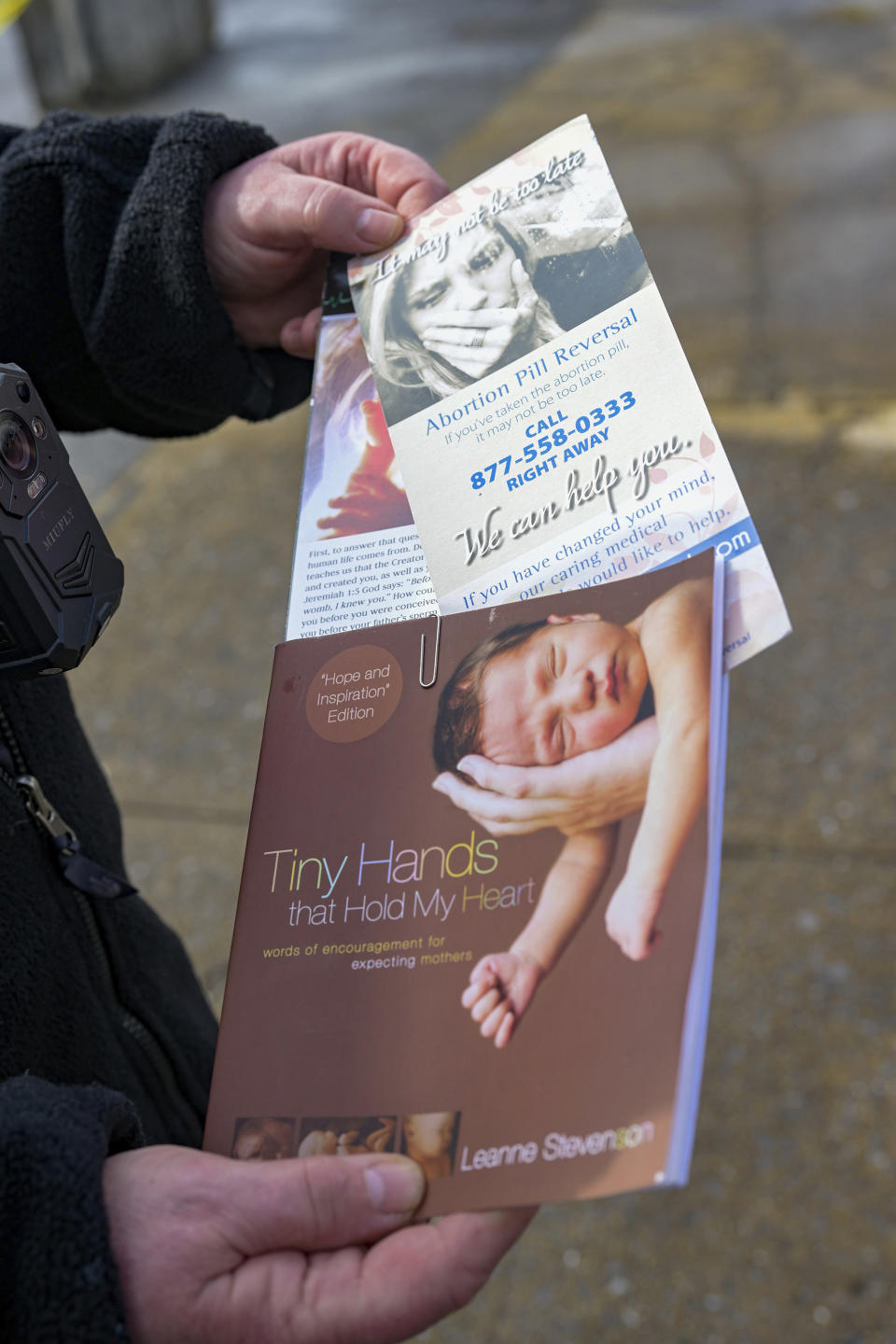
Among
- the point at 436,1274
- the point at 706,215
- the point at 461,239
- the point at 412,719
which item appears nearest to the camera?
the point at 436,1274

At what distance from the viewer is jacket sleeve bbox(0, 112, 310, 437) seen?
1.09m

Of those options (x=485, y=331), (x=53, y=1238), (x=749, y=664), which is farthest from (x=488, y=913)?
(x=749, y=664)

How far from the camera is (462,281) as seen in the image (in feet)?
3.24

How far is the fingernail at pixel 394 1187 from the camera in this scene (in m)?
0.73

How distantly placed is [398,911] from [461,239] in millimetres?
554

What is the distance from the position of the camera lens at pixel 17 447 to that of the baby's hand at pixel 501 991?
0.47 metres

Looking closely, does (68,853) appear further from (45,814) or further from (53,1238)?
(53,1238)

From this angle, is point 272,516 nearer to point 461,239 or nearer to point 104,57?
point 461,239

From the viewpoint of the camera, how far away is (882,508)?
3.01 meters

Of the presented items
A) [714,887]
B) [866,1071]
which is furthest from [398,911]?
[866,1071]

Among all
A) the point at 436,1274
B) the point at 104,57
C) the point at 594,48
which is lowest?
the point at 594,48

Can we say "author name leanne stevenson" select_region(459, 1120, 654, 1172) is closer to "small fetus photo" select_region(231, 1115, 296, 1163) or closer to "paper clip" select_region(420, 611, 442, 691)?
"small fetus photo" select_region(231, 1115, 296, 1163)

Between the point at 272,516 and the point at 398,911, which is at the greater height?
the point at 398,911

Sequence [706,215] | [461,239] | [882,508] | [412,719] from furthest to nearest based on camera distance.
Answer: [706,215] → [882,508] → [461,239] → [412,719]
